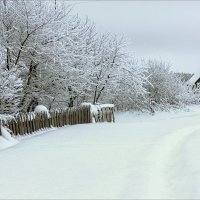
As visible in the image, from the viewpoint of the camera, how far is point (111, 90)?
3203cm

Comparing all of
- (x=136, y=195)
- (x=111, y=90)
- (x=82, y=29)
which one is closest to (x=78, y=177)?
(x=136, y=195)

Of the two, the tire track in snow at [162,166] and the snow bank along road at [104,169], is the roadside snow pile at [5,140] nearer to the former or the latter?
the snow bank along road at [104,169]

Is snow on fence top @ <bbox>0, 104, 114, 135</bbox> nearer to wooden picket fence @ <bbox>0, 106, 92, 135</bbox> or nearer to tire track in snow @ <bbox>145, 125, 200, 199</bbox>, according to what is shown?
wooden picket fence @ <bbox>0, 106, 92, 135</bbox>

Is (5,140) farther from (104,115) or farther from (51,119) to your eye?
(104,115)

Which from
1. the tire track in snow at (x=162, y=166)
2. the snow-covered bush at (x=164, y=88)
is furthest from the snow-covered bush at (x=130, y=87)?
the tire track in snow at (x=162, y=166)

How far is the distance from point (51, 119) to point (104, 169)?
1087cm

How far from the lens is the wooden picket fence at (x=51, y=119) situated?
1533 centimetres

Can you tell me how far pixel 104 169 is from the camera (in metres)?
7.80

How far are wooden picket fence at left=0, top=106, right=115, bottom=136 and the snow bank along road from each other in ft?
12.2

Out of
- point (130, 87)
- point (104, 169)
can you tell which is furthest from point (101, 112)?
point (104, 169)

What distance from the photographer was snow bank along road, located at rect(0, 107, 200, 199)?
629 cm

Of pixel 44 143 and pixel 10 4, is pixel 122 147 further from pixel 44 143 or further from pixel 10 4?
pixel 10 4

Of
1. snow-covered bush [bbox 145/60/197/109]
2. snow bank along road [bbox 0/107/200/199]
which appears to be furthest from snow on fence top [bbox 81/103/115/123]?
snow-covered bush [bbox 145/60/197/109]

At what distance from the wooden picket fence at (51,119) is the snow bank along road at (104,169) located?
147 inches
